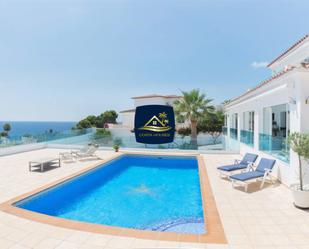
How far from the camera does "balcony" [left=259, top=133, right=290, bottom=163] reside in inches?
325

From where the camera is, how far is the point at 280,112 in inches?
572

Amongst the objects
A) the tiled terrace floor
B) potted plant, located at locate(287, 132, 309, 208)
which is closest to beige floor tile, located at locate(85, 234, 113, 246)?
the tiled terrace floor

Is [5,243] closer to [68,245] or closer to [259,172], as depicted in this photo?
[68,245]

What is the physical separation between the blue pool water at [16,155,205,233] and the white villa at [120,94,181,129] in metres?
24.6

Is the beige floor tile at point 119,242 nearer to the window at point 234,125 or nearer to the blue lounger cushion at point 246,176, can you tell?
the blue lounger cushion at point 246,176

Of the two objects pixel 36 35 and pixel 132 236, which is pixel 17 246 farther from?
pixel 36 35

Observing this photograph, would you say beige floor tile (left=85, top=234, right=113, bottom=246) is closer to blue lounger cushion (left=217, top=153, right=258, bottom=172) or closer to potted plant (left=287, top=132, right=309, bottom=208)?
potted plant (left=287, top=132, right=309, bottom=208)

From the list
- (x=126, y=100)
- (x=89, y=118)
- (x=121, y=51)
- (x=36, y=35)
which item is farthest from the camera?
(x=89, y=118)

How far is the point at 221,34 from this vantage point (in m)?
17.1

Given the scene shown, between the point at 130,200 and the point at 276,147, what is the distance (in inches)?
270

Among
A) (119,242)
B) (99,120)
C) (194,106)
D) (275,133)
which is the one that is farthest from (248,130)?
(99,120)

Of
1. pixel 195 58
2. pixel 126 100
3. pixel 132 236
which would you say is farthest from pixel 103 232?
pixel 126 100

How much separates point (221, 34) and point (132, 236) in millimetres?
17191

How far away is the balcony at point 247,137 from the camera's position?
41.5 ft
